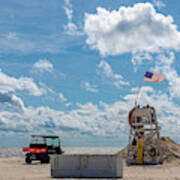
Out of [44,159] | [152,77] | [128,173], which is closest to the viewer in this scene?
[128,173]

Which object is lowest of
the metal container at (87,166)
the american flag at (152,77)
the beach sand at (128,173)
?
the beach sand at (128,173)

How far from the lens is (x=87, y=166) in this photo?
1984cm

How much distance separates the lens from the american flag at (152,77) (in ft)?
105

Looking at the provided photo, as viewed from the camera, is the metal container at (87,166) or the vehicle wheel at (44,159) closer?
the metal container at (87,166)

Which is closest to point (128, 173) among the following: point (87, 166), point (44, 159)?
point (87, 166)

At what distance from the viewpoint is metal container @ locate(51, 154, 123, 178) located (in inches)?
774

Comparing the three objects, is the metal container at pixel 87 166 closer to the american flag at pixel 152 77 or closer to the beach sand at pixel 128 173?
the beach sand at pixel 128 173

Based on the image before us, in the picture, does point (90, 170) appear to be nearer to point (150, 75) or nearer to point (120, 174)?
point (120, 174)

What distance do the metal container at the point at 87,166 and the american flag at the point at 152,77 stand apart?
13.8 metres

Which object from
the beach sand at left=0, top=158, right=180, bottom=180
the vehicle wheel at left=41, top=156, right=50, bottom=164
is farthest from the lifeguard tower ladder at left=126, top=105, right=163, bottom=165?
the vehicle wheel at left=41, top=156, right=50, bottom=164

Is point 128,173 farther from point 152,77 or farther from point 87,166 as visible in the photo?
point 152,77

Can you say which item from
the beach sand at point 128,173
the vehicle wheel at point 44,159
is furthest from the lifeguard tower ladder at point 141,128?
the vehicle wheel at point 44,159

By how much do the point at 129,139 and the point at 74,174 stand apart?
1392 cm

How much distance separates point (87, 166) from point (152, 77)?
49.4 feet
